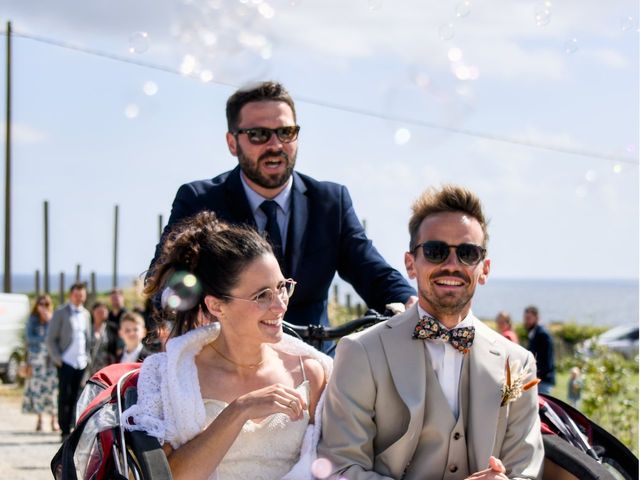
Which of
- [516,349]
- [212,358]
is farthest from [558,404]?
[212,358]

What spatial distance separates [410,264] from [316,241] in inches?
28.5

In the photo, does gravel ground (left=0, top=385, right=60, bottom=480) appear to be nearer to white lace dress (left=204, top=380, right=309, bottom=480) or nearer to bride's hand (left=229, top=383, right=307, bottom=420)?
white lace dress (left=204, top=380, right=309, bottom=480)

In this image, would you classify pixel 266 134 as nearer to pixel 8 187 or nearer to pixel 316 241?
pixel 316 241

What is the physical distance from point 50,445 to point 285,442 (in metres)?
7.91

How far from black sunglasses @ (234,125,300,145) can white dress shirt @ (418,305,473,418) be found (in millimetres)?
920

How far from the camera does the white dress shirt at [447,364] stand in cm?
306

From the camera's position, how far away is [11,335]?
17.8m

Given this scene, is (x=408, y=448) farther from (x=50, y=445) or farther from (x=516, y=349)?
(x=50, y=445)

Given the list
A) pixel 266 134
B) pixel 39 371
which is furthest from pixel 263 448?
pixel 39 371

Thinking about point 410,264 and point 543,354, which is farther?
point 543,354

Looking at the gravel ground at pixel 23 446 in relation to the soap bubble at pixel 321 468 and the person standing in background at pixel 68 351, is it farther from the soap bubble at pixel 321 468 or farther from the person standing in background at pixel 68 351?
the soap bubble at pixel 321 468

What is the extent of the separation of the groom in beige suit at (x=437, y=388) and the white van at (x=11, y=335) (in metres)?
15.5

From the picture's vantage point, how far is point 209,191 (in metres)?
3.74

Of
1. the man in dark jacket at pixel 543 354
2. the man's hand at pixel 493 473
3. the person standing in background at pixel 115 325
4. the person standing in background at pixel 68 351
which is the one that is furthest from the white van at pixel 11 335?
the man's hand at pixel 493 473
